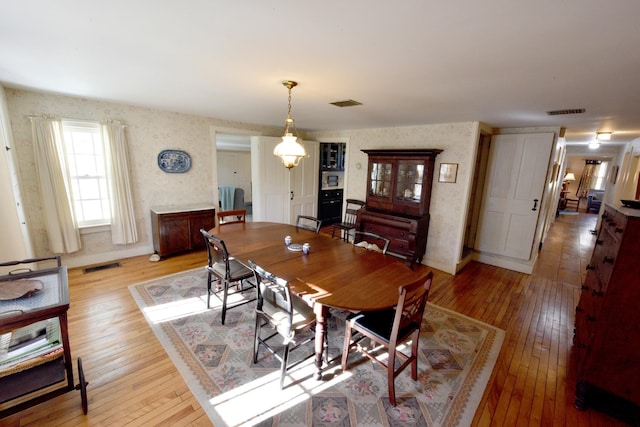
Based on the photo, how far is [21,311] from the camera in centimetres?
134

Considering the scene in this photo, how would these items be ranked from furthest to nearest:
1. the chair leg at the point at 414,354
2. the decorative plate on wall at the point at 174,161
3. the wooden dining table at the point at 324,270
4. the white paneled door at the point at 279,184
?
1. the white paneled door at the point at 279,184
2. the decorative plate on wall at the point at 174,161
3. the chair leg at the point at 414,354
4. the wooden dining table at the point at 324,270

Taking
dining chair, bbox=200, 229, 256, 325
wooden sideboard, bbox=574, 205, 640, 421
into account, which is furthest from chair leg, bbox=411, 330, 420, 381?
dining chair, bbox=200, 229, 256, 325

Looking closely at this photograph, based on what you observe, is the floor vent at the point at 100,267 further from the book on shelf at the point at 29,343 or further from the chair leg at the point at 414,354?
the chair leg at the point at 414,354

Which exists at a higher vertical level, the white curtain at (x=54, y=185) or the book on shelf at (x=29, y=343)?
the white curtain at (x=54, y=185)

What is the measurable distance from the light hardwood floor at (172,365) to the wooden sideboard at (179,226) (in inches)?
9.7

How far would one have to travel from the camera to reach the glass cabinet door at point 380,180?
4441 millimetres

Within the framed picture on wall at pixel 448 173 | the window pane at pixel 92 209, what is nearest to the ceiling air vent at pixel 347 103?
the framed picture on wall at pixel 448 173

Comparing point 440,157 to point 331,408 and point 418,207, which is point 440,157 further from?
point 331,408

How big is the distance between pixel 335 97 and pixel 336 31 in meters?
1.40

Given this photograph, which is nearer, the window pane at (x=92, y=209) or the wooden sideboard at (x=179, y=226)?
the window pane at (x=92, y=209)

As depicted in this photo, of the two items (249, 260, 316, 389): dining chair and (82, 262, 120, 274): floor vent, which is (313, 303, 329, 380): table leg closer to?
(249, 260, 316, 389): dining chair

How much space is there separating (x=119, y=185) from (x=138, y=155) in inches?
20.8

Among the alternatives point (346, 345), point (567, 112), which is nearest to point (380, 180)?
point (567, 112)

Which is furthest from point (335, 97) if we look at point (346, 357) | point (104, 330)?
point (104, 330)
